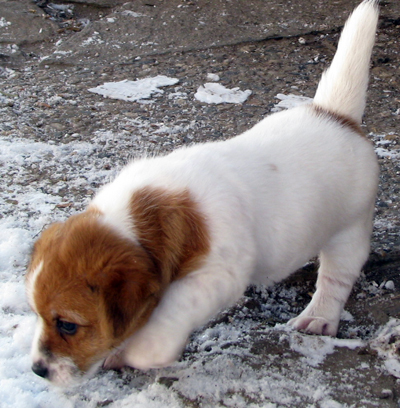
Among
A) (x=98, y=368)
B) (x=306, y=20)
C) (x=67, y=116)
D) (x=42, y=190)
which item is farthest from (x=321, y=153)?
(x=306, y=20)

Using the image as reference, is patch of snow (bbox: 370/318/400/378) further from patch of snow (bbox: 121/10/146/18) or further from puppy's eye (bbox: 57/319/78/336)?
patch of snow (bbox: 121/10/146/18)

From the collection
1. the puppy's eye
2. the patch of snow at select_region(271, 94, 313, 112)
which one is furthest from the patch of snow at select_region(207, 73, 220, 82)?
the puppy's eye

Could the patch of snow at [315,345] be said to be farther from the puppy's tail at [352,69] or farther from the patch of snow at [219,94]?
the patch of snow at [219,94]

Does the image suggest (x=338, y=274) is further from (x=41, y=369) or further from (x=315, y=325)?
(x=41, y=369)

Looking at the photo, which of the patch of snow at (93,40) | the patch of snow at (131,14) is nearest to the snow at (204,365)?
the patch of snow at (93,40)

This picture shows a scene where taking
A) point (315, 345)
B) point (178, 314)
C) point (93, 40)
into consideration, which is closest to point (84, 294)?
point (178, 314)
